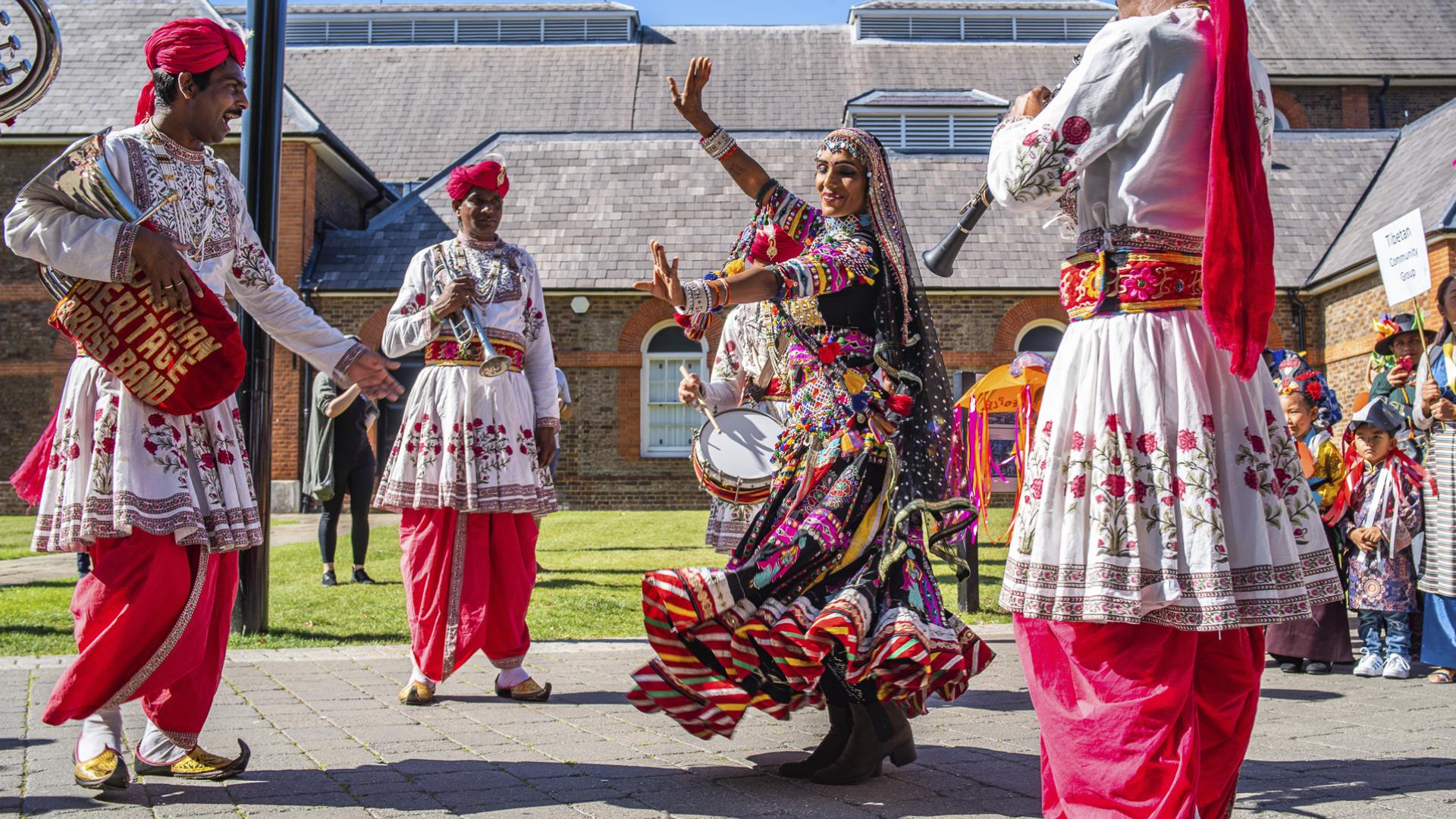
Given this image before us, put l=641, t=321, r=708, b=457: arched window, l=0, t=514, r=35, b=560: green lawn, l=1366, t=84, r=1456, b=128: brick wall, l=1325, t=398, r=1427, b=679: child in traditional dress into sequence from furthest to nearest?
l=1366, t=84, r=1456, b=128: brick wall, l=641, t=321, r=708, b=457: arched window, l=0, t=514, r=35, b=560: green lawn, l=1325, t=398, r=1427, b=679: child in traditional dress

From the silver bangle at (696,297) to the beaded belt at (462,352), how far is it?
2.21 metres

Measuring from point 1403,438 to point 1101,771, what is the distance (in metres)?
5.05

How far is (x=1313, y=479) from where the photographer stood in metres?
7.04

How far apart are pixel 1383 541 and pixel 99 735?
243 inches

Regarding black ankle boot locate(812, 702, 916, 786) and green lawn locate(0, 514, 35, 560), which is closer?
black ankle boot locate(812, 702, 916, 786)

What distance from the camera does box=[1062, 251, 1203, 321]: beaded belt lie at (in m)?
2.92

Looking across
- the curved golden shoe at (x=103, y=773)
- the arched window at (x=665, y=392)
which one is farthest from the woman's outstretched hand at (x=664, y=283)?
the arched window at (x=665, y=392)

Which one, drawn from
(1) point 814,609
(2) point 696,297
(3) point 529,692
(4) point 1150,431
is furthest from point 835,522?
(3) point 529,692

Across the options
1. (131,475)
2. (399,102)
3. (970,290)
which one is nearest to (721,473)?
(131,475)

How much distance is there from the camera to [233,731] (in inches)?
186

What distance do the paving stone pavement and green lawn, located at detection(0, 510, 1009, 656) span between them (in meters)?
1.35

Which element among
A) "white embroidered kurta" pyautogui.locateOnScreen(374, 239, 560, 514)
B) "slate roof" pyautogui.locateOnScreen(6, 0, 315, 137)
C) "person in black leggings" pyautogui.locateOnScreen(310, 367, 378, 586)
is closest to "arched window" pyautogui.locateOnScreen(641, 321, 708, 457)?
"slate roof" pyautogui.locateOnScreen(6, 0, 315, 137)

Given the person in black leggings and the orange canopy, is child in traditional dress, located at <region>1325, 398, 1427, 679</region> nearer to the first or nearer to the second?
the orange canopy

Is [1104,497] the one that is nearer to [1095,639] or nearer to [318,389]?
[1095,639]
